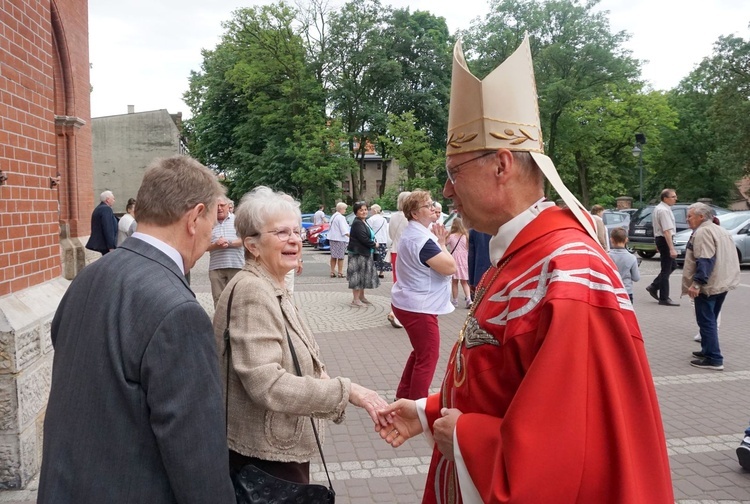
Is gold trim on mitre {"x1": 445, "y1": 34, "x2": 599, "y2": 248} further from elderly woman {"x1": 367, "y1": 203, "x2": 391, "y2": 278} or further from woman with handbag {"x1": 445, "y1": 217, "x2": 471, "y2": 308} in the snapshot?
elderly woman {"x1": 367, "y1": 203, "x2": 391, "y2": 278}

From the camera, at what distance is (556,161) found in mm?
40312

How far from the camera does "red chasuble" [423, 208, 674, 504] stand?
142 centimetres

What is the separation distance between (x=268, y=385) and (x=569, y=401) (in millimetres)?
1275

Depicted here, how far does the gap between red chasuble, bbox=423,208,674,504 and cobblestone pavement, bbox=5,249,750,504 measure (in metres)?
2.65

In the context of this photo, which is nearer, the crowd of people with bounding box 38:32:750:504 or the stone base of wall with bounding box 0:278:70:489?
the crowd of people with bounding box 38:32:750:504

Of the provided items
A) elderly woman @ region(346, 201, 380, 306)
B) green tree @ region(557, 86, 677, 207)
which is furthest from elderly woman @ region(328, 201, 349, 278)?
green tree @ region(557, 86, 677, 207)

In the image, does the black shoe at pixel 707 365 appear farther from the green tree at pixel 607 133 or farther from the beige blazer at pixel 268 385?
the green tree at pixel 607 133

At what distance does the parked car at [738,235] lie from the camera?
1767 cm

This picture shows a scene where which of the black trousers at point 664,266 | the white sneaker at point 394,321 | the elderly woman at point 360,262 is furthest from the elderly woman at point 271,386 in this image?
the black trousers at point 664,266

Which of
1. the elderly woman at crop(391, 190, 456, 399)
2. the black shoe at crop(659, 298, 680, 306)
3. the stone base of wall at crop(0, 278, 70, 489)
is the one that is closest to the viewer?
the stone base of wall at crop(0, 278, 70, 489)

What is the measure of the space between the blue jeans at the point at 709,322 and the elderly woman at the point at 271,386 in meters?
5.94

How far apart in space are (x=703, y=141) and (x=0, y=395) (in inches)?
1944

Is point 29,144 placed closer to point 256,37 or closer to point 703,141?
point 256,37

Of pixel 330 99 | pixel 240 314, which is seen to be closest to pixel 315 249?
pixel 330 99
